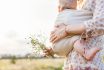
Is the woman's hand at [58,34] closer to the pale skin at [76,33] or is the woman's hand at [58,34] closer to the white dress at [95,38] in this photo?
the pale skin at [76,33]

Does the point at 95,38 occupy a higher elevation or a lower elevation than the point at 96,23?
lower

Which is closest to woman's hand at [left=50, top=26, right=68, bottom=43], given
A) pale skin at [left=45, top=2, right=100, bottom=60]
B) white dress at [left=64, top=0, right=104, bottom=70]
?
pale skin at [left=45, top=2, right=100, bottom=60]

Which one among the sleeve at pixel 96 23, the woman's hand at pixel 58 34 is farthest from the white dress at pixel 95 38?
the woman's hand at pixel 58 34

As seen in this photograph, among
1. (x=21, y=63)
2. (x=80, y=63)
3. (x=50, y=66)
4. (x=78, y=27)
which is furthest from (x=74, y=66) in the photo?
(x=21, y=63)

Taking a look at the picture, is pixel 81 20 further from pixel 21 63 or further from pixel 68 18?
pixel 21 63

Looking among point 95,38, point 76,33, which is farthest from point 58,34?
point 95,38

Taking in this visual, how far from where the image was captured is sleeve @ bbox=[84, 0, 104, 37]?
3.22 metres

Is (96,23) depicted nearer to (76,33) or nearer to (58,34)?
(76,33)

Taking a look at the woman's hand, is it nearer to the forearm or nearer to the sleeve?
the forearm

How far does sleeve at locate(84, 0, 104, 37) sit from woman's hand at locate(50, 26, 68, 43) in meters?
0.17

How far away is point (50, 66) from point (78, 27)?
1479 centimetres

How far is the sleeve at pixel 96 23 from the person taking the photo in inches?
127

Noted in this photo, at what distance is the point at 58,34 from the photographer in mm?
3355

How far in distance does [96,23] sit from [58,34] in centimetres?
28
